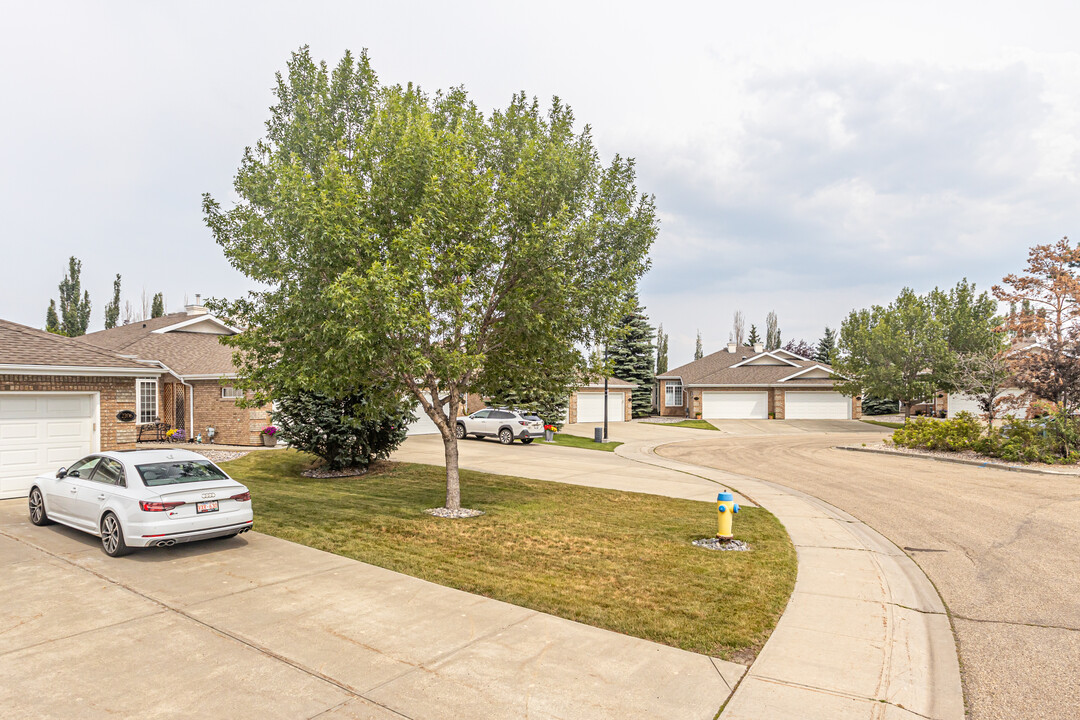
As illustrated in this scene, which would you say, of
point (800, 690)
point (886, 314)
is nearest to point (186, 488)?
point (800, 690)

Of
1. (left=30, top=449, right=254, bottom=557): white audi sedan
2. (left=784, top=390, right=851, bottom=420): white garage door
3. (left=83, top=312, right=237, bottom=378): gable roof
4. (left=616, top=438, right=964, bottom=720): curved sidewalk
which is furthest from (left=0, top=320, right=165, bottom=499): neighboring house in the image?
(left=784, top=390, right=851, bottom=420): white garage door

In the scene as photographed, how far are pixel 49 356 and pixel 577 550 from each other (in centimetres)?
1271

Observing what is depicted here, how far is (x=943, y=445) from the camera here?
23.4m

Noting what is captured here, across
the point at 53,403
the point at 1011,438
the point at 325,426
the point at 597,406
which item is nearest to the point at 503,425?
the point at 325,426

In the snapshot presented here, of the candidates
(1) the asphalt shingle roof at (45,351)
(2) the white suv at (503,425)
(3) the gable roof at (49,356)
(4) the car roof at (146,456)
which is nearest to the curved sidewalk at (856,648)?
(4) the car roof at (146,456)

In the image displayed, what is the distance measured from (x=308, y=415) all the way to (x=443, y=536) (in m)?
8.40

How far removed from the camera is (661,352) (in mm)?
78188

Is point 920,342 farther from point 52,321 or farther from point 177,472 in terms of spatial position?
point 52,321

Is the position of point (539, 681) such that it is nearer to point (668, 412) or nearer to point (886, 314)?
point (886, 314)

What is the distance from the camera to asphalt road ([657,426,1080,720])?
5395 mm

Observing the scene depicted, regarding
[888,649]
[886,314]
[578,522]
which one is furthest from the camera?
[886,314]

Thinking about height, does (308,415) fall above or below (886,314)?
below

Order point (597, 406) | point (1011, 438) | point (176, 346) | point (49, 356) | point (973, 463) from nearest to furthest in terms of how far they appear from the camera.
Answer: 1. point (49, 356)
2. point (973, 463)
3. point (1011, 438)
4. point (176, 346)
5. point (597, 406)

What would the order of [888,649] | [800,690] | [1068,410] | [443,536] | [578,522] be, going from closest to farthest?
[800,690] → [888,649] → [443,536] → [578,522] → [1068,410]
